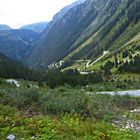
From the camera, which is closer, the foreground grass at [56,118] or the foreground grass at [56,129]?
the foreground grass at [56,129]

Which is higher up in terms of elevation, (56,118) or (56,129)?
(56,118)

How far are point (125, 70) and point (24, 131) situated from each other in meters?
169

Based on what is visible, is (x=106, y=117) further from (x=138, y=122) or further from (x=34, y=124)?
(x=34, y=124)

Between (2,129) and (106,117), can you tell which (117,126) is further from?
(2,129)

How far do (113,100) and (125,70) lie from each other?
6272 inches

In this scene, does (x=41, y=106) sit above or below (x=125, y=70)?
below

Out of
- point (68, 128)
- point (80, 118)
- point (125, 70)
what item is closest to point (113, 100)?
point (80, 118)

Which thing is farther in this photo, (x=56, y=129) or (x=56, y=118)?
(x=56, y=118)

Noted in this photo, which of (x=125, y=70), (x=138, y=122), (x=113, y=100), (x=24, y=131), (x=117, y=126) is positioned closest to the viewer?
(x=24, y=131)

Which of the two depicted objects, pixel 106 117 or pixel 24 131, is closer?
pixel 24 131

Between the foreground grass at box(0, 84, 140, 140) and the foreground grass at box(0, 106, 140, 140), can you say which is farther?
the foreground grass at box(0, 84, 140, 140)

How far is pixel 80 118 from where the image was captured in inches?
616

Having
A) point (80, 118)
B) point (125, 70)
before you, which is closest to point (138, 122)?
point (80, 118)

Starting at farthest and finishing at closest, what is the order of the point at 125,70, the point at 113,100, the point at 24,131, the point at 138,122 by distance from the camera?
1. the point at 125,70
2. the point at 113,100
3. the point at 138,122
4. the point at 24,131
